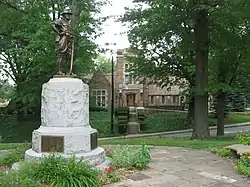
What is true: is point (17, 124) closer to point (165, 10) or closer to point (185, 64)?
point (185, 64)

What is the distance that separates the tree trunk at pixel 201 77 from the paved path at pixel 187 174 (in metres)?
6.07

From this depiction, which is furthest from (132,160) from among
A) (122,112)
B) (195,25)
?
(122,112)

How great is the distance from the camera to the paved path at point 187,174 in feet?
18.6

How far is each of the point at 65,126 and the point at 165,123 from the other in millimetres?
20026

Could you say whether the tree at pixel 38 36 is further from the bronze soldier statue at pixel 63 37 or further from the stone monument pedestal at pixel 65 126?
the stone monument pedestal at pixel 65 126

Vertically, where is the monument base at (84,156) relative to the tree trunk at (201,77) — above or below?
below

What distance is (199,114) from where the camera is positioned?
1447 centimetres

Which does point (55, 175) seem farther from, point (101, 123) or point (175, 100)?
point (175, 100)

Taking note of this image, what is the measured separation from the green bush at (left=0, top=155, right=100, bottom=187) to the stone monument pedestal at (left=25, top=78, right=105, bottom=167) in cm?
87

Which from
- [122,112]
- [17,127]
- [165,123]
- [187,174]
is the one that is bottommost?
[17,127]

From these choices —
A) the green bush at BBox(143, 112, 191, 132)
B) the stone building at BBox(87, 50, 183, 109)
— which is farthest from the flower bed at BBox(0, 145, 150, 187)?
the stone building at BBox(87, 50, 183, 109)

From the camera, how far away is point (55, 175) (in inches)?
214

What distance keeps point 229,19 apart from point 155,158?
7992 millimetres

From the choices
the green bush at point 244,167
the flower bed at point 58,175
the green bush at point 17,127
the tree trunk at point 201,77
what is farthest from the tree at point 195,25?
the green bush at point 17,127
